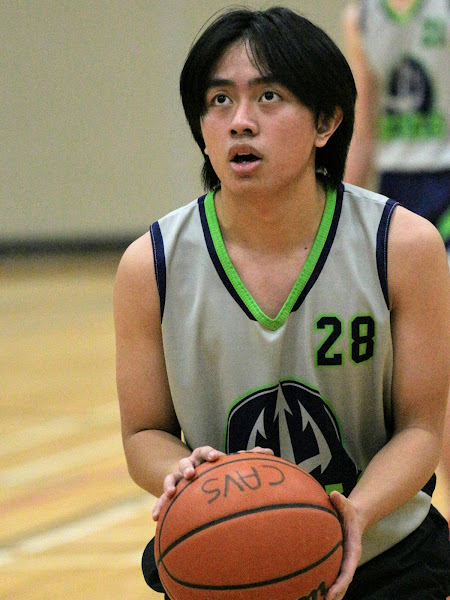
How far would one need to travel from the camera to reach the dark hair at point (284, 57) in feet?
6.59

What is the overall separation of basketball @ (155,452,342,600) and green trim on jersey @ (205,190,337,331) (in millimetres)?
373

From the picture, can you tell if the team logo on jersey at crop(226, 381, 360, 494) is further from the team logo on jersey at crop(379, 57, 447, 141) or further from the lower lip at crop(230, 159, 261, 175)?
the team logo on jersey at crop(379, 57, 447, 141)

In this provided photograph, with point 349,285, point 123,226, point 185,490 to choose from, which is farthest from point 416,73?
point 123,226

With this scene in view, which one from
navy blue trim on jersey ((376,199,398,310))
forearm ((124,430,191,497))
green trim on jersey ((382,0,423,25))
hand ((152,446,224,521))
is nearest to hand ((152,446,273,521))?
hand ((152,446,224,521))

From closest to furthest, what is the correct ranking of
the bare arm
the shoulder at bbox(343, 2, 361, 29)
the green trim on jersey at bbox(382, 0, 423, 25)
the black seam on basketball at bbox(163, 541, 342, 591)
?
the black seam on basketball at bbox(163, 541, 342, 591) → the bare arm → the green trim on jersey at bbox(382, 0, 423, 25) → the shoulder at bbox(343, 2, 361, 29)

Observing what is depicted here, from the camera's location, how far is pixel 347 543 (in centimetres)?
188

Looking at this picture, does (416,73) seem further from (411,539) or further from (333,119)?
(411,539)

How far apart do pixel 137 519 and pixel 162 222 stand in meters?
1.87

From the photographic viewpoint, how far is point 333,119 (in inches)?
83.6

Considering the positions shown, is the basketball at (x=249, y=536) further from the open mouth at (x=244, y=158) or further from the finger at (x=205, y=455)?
the open mouth at (x=244, y=158)

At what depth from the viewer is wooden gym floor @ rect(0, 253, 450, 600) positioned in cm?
336

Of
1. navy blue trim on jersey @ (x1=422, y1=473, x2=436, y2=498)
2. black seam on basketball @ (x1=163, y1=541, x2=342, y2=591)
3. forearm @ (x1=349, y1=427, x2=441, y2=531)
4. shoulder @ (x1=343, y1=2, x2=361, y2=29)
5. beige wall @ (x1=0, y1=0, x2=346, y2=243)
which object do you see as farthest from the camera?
beige wall @ (x1=0, y1=0, x2=346, y2=243)

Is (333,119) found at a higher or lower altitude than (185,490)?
higher

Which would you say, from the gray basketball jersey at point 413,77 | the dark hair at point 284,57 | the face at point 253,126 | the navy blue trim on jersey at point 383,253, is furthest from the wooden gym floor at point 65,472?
the dark hair at point 284,57
